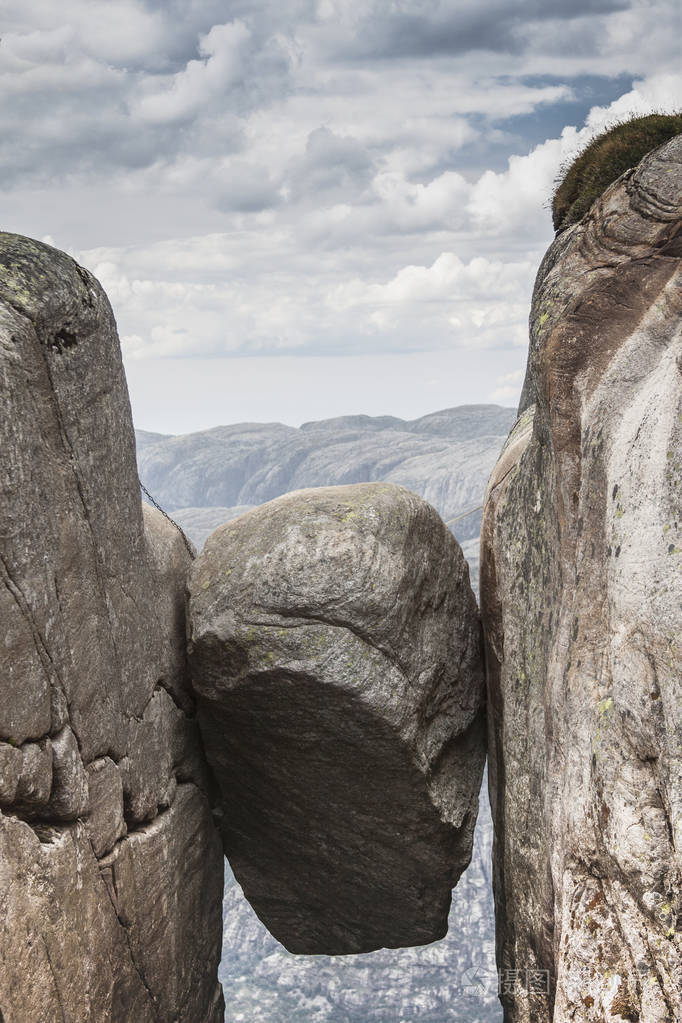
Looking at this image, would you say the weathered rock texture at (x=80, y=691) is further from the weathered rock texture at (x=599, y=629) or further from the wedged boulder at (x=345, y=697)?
the weathered rock texture at (x=599, y=629)

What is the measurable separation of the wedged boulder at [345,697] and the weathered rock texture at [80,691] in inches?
43.7

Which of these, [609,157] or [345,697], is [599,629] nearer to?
[345,697]

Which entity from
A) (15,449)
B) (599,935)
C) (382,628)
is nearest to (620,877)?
(599,935)

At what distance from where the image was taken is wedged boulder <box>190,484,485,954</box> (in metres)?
13.6

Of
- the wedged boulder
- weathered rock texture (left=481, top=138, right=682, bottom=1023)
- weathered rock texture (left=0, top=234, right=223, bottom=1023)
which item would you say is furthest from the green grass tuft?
weathered rock texture (left=0, top=234, right=223, bottom=1023)

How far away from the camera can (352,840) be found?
15.8 m

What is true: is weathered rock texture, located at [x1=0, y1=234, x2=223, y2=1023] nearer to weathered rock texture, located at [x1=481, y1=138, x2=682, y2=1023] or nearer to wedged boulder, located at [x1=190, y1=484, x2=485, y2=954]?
wedged boulder, located at [x1=190, y1=484, x2=485, y2=954]

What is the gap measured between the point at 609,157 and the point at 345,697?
8.84 m

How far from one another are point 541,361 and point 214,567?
5506 millimetres

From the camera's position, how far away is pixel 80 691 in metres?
11.7

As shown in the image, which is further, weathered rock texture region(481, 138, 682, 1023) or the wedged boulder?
the wedged boulder

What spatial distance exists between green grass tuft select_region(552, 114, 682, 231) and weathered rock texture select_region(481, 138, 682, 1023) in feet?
5.18

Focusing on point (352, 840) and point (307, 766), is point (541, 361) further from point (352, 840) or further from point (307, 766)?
point (352, 840)

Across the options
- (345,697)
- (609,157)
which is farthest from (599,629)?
(609,157)
